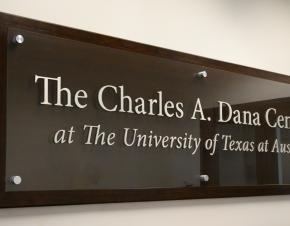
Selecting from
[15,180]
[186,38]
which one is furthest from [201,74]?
[15,180]

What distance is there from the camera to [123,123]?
2176 mm

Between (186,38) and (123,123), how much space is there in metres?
0.67

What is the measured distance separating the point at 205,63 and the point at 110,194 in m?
0.94

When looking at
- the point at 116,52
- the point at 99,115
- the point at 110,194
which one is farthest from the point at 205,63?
the point at 110,194

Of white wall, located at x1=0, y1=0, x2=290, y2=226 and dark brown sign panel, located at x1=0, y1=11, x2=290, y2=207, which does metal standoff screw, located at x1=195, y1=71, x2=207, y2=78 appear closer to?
dark brown sign panel, located at x1=0, y1=11, x2=290, y2=207

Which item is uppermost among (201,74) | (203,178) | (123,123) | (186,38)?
(186,38)

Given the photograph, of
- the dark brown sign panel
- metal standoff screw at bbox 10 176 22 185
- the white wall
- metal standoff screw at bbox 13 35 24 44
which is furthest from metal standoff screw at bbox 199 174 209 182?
metal standoff screw at bbox 13 35 24 44

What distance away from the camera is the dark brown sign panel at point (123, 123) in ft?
6.09

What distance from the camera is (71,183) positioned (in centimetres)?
196

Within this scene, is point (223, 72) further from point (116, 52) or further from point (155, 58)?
point (116, 52)

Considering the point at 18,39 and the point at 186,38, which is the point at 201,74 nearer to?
the point at 186,38

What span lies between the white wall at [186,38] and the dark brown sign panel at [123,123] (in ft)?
0.22

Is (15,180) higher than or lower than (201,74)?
lower

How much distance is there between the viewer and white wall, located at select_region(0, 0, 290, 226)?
2002 mm
